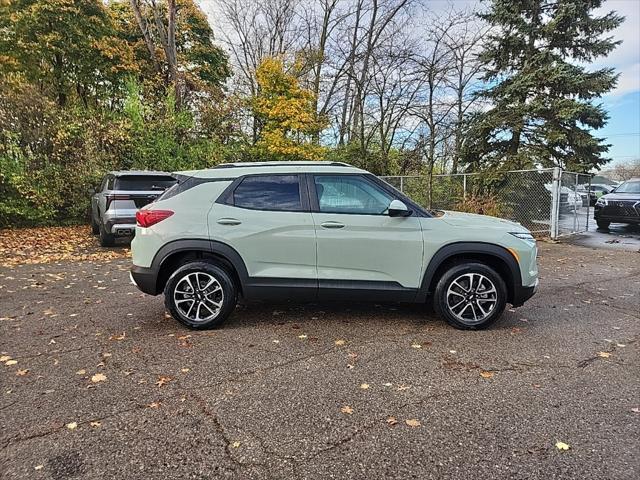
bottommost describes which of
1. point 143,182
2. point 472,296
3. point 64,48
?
point 472,296

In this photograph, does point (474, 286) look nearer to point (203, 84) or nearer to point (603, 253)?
point (603, 253)

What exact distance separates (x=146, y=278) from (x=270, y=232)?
4.43 feet

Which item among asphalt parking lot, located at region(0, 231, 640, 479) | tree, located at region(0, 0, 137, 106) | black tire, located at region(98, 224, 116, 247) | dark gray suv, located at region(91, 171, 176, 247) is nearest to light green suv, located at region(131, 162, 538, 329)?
asphalt parking lot, located at region(0, 231, 640, 479)

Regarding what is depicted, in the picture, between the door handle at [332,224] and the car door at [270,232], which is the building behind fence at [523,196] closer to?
the door handle at [332,224]

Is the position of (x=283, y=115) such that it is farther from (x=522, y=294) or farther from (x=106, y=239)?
(x=522, y=294)

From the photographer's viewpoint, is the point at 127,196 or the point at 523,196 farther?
the point at 523,196

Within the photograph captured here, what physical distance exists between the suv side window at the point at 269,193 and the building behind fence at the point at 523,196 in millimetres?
8579

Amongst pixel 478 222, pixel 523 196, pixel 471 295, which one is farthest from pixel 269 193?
pixel 523 196

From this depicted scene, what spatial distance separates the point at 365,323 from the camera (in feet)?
15.0

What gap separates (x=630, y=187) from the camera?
13.5 metres

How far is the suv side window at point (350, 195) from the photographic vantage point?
4.36 metres

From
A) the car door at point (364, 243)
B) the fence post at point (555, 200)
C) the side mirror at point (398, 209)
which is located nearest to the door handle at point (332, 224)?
the car door at point (364, 243)

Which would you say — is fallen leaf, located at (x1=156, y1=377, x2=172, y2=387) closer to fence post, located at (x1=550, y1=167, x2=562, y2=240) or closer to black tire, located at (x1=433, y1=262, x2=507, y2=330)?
black tire, located at (x1=433, y1=262, x2=507, y2=330)

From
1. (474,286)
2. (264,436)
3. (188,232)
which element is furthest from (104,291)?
(474,286)
